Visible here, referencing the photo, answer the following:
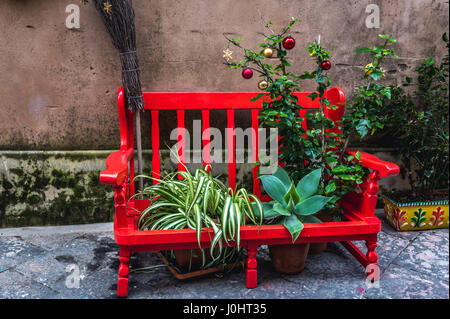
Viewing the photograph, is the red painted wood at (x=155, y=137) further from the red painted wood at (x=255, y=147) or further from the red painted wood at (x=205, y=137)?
the red painted wood at (x=255, y=147)

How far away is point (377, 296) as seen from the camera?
76.4 inches

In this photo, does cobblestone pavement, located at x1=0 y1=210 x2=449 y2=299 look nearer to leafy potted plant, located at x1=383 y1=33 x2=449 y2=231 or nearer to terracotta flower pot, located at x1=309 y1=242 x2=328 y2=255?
terracotta flower pot, located at x1=309 y1=242 x2=328 y2=255

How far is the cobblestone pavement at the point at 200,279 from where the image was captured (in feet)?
6.45

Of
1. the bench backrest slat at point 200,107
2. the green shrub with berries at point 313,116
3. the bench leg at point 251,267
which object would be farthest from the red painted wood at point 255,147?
the bench leg at point 251,267

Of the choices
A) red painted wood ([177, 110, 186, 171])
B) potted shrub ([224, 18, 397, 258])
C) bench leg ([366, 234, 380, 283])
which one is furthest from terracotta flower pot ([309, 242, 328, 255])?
red painted wood ([177, 110, 186, 171])

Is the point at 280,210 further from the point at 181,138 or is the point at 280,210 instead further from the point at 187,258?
the point at 181,138

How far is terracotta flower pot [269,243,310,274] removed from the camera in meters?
2.11

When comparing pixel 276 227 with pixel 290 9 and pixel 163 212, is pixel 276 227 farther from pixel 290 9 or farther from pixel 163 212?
pixel 290 9

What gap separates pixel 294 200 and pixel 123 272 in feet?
3.30

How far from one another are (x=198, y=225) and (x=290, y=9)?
1.87 m

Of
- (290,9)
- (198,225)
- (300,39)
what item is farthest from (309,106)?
(198,225)

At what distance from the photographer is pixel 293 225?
1952 millimetres

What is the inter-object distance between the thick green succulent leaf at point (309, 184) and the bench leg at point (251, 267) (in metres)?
0.41

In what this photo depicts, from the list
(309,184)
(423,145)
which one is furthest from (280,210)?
(423,145)
